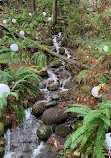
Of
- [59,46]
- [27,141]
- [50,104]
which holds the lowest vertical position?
[27,141]

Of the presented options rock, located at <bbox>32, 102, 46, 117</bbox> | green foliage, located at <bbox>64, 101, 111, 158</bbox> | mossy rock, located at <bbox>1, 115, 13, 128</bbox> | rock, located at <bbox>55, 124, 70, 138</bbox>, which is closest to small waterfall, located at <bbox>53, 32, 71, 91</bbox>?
rock, located at <bbox>32, 102, 46, 117</bbox>

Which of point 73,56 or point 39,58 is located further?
point 73,56

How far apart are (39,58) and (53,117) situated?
3.67 metres

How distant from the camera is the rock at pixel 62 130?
4.05 metres

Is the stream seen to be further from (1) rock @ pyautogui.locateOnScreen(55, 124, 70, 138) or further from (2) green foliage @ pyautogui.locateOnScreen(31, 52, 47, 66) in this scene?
(2) green foliage @ pyautogui.locateOnScreen(31, 52, 47, 66)

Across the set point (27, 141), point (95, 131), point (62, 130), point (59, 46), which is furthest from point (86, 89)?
point (59, 46)

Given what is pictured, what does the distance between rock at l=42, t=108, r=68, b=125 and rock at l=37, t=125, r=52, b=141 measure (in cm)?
23

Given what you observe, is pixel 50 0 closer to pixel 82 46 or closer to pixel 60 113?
pixel 82 46

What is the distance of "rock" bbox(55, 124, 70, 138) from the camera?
4047 millimetres

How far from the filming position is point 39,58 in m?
7.23

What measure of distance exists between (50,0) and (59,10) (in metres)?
1.02

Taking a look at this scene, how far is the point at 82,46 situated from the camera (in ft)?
26.1

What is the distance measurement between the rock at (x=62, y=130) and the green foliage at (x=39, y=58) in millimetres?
3735

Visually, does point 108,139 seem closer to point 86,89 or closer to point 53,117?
point 53,117
